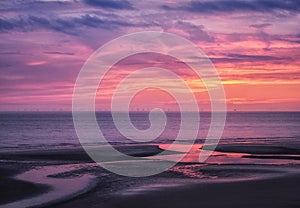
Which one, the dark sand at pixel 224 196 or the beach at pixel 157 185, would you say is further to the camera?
the beach at pixel 157 185

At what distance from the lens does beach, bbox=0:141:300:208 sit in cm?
2050

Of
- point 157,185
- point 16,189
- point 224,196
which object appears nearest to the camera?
point 224,196

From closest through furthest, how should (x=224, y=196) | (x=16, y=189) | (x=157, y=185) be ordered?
(x=224, y=196) < (x=16, y=189) < (x=157, y=185)

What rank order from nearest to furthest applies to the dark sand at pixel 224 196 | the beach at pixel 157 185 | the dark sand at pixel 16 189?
the dark sand at pixel 224 196, the beach at pixel 157 185, the dark sand at pixel 16 189

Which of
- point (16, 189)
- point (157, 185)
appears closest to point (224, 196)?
point (157, 185)

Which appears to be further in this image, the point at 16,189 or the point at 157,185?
the point at 157,185

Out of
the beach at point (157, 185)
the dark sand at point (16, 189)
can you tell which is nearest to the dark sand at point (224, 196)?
the beach at point (157, 185)

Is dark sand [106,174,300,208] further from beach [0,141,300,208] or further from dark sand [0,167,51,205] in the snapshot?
dark sand [0,167,51,205]

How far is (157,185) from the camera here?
82.6 feet

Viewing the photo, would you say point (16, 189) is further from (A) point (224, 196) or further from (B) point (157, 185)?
(A) point (224, 196)

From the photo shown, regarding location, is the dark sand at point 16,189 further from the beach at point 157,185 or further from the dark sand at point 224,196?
the dark sand at point 224,196

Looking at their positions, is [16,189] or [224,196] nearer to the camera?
[224,196]

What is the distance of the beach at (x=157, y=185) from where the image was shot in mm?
20500

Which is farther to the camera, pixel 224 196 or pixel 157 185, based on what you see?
pixel 157 185
